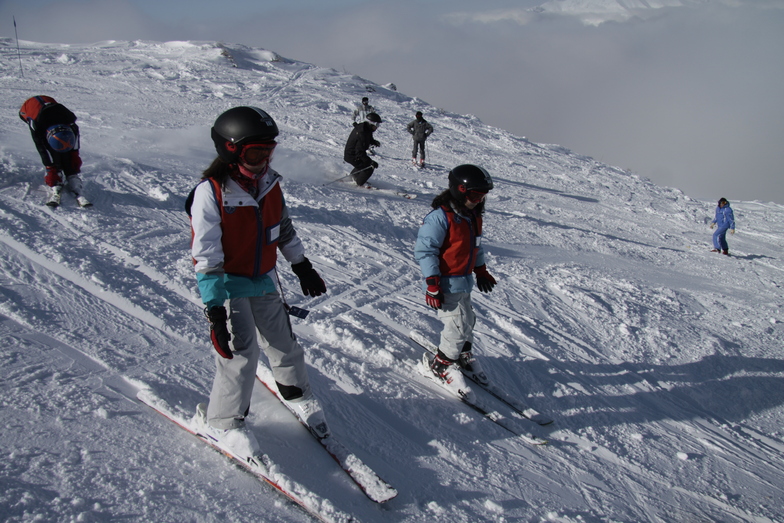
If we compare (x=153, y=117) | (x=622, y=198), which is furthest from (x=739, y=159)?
(x=153, y=117)

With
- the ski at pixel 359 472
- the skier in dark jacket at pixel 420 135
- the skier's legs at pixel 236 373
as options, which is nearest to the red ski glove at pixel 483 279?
the ski at pixel 359 472

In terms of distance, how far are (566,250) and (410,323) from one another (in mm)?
5036

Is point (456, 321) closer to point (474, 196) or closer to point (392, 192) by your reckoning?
point (474, 196)

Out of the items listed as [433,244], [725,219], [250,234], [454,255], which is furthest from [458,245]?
[725,219]

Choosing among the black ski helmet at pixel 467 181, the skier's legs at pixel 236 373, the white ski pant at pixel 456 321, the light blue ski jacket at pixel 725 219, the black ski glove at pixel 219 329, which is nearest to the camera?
the black ski glove at pixel 219 329

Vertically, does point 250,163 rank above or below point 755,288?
above

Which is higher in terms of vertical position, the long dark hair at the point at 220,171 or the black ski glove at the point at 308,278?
the long dark hair at the point at 220,171

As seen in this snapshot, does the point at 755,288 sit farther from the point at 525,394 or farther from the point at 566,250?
the point at 525,394

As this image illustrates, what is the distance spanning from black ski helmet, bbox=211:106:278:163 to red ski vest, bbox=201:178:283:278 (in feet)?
0.59

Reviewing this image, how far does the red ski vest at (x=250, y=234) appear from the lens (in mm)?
2408

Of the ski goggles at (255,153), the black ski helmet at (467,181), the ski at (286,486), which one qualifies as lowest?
the ski at (286,486)

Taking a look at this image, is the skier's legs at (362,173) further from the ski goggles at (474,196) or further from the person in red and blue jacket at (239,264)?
the person in red and blue jacket at (239,264)

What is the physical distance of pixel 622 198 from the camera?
1466 centimetres

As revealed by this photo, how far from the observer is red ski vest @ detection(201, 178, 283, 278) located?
2.41m
